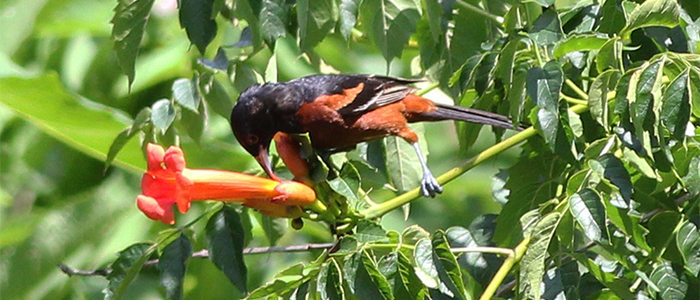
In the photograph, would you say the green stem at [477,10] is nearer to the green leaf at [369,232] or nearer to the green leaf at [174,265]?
the green leaf at [369,232]

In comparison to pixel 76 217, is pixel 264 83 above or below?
above

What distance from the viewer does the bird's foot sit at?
241 centimetres

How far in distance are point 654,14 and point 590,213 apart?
446 mm

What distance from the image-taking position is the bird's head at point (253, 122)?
275 cm

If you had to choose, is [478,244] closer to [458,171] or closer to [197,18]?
[458,171]

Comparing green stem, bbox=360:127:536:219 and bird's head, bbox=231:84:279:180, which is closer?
green stem, bbox=360:127:536:219

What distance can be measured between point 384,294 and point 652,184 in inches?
27.7

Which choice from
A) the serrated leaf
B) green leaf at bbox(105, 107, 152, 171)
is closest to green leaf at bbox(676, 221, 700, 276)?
the serrated leaf

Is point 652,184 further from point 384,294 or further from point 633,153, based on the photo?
point 384,294

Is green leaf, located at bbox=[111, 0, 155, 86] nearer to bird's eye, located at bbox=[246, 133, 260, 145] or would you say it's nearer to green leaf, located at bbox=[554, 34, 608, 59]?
bird's eye, located at bbox=[246, 133, 260, 145]

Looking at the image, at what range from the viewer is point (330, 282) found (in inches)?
82.8

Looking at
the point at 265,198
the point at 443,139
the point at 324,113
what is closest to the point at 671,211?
the point at 265,198

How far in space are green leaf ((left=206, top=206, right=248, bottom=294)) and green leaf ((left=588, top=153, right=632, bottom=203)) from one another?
81 cm

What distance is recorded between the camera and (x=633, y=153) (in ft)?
7.37
